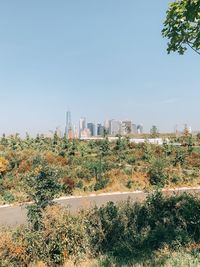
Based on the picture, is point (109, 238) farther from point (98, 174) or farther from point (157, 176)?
point (98, 174)

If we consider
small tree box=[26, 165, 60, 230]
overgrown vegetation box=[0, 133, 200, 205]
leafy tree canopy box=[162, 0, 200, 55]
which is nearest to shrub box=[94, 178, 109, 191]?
overgrown vegetation box=[0, 133, 200, 205]

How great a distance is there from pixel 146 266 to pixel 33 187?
729 centimetres

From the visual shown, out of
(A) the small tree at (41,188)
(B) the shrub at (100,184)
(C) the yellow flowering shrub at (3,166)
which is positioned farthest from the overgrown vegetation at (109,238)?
(C) the yellow flowering shrub at (3,166)

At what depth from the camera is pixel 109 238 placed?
32.6 ft

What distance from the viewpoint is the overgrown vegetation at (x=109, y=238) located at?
820cm

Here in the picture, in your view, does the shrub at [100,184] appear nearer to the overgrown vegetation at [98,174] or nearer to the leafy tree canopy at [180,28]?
the overgrown vegetation at [98,174]

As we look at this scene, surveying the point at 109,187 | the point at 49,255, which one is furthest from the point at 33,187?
the point at 109,187

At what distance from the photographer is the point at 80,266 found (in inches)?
311

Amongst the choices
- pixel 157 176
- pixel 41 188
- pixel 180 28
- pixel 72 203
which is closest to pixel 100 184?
pixel 157 176

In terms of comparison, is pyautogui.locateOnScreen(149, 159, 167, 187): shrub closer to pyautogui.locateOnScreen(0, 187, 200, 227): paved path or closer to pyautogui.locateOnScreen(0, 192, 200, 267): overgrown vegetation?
pyautogui.locateOnScreen(0, 187, 200, 227): paved path

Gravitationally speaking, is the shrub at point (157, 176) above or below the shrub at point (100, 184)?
above

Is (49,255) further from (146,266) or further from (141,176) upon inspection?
(141,176)

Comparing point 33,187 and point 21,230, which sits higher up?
point 33,187

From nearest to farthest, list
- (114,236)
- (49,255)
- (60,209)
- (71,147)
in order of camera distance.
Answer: (49,255), (114,236), (60,209), (71,147)
